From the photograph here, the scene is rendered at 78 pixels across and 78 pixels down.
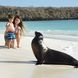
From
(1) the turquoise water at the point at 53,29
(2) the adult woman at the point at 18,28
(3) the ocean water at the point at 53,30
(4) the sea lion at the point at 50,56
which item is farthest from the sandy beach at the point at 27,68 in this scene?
(1) the turquoise water at the point at 53,29

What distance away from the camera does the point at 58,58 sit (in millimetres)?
10398

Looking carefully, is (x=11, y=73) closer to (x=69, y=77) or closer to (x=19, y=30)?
(x=69, y=77)

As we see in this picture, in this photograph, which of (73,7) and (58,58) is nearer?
(58,58)

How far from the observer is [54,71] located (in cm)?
951

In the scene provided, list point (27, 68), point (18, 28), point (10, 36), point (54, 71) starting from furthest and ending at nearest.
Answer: point (18, 28) → point (10, 36) → point (27, 68) → point (54, 71)

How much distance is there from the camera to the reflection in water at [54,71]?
29.4 feet

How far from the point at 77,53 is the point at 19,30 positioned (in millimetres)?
2315

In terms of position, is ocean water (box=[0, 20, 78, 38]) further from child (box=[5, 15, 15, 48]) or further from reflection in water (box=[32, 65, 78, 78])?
reflection in water (box=[32, 65, 78, 78])

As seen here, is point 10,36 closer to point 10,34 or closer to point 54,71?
point 10,34

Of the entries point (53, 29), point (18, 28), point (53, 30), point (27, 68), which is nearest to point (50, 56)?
point (27, 68)

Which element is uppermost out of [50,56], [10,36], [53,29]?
[50,56]

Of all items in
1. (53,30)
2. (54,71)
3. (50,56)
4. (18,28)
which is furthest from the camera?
(53,30)

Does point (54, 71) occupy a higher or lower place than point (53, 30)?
higher

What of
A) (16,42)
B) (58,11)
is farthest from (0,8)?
(16,42)
